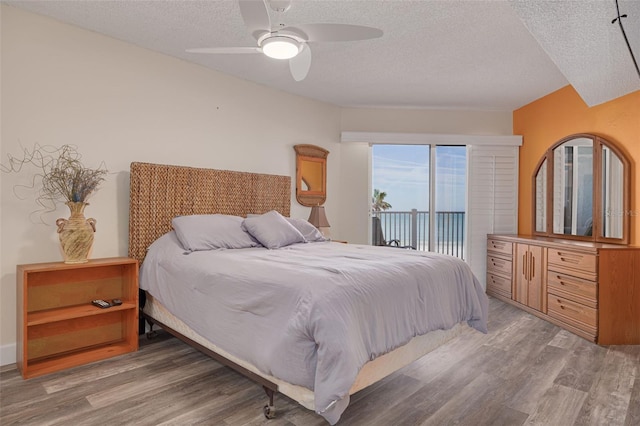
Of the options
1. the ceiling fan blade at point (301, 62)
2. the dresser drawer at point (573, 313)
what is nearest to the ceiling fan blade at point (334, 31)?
the ceiling fan blade at point (301, 62)

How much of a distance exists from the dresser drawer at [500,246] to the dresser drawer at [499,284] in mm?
331

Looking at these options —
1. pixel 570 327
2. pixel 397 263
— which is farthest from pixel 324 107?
pixel 570 327

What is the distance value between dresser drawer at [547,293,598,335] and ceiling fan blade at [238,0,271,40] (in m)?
3.55

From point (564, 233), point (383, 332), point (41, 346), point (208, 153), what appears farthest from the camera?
point (564, 233)

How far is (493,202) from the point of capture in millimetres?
5203

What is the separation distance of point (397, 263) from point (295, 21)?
1.97 meters

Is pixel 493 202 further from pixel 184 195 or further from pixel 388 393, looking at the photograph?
pixel 184 195

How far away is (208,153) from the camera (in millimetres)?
3938

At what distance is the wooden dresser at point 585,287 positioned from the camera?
3.27m

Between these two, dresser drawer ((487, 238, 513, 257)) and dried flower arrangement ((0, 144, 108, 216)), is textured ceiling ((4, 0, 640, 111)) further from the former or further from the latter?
dresser drawer ((487, 238, 513, 257))

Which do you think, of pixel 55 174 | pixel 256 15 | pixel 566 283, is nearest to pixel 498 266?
pixel 566 283

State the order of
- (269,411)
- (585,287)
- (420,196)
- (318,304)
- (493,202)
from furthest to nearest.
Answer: (420,196)
(493,202)
(585,287)
(269,411)
(318,304)

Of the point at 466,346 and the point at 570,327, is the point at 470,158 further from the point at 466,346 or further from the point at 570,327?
the point at 466,346

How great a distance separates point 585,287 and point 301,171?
3.26 m
